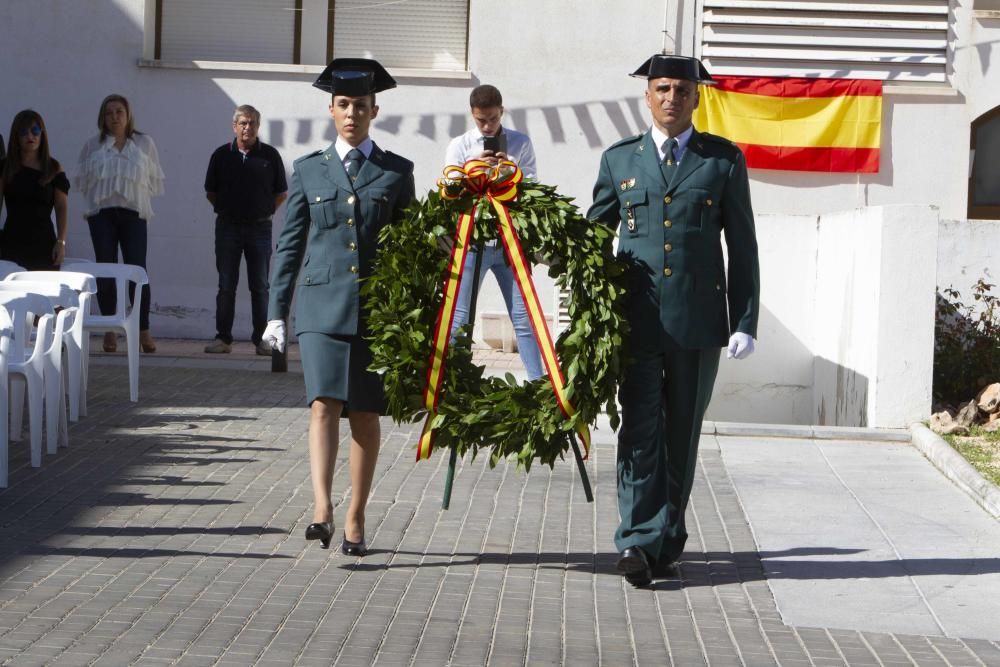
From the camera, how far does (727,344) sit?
6.74 m

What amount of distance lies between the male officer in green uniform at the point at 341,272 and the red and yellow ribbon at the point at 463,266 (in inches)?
11.6

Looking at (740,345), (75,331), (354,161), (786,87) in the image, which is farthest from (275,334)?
(786,87)

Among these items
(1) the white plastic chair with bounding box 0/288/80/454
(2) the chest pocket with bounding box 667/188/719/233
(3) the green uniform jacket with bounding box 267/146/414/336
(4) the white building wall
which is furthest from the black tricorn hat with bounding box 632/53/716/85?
(4) the white building wall

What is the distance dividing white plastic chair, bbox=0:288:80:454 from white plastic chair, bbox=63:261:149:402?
798 mm

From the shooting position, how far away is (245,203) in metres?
14.0

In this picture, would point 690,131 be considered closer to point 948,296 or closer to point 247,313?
point 948,296

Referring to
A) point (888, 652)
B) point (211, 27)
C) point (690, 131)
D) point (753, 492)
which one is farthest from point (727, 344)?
point (211, 27)

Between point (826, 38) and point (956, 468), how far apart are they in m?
7.81

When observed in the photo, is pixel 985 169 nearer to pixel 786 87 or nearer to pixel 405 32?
pixel 786 87

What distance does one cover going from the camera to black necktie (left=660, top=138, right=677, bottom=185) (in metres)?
6.66

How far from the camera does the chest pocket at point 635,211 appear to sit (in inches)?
262

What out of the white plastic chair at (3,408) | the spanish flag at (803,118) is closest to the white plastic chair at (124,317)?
the white plastic chair at (3,408)

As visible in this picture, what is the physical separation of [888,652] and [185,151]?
11.9m

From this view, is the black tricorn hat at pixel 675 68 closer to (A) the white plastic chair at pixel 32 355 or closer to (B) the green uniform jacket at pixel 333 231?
(B) the green uniform jacket at pixel 333 231
